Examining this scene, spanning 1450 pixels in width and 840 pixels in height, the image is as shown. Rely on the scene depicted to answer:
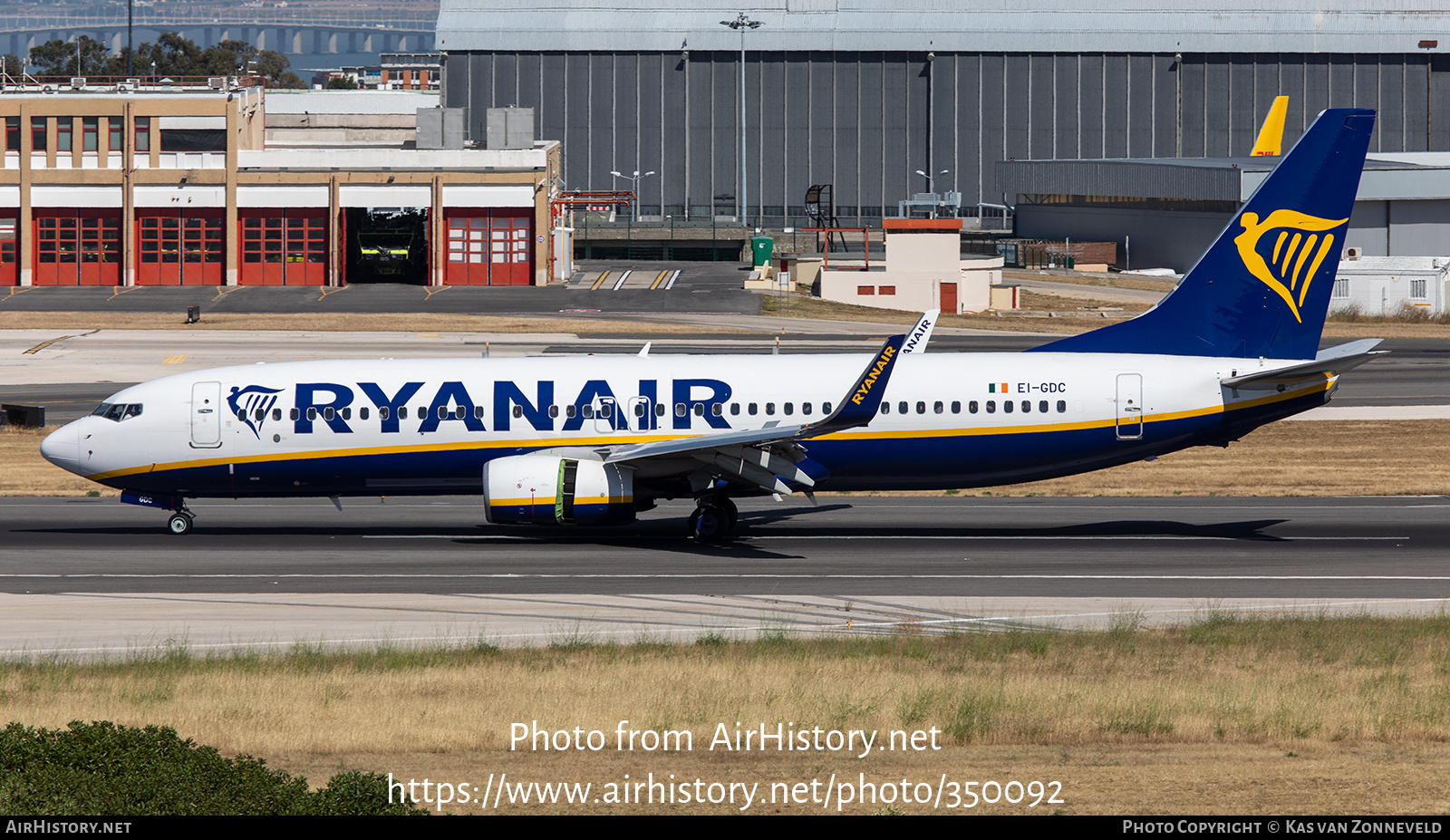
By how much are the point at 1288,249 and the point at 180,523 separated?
25.7m

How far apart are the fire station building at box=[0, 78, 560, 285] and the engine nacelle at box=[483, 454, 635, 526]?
67.5 meters

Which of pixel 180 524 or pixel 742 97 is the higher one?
pixel 742 97

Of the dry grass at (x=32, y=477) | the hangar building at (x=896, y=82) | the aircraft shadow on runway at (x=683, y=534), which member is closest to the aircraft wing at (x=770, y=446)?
the aircraft shadow on runway at (x=683, y=534)

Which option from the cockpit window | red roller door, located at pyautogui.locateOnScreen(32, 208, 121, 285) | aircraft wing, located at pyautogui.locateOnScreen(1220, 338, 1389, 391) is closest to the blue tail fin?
aircraft wing, located at pyautogui.locateOnScreen(1220, 338, 1389, 391)

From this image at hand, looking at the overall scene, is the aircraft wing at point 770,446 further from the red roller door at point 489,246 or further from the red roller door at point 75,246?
the red roller door at point 75,246

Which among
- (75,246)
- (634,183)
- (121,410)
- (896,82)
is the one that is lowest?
(121,410)

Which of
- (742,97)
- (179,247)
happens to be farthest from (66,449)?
(742,97)

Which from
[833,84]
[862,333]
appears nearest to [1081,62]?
[833,84]

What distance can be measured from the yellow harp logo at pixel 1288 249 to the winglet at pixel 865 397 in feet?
30.6

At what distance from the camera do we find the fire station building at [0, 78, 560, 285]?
94.9 m

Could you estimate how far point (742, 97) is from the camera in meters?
129

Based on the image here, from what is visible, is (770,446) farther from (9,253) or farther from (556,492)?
(9,253)

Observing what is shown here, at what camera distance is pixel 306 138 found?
127 metres

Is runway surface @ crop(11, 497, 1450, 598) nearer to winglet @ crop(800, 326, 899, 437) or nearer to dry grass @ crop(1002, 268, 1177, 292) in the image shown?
winglet @ crop(800, 326, 899, 437)
